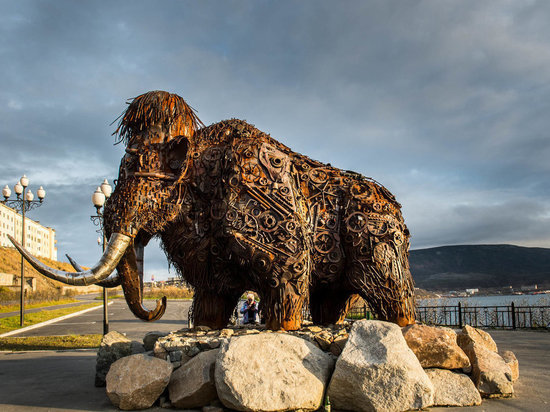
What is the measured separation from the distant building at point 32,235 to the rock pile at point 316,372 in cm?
6257

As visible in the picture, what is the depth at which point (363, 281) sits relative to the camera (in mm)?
5691

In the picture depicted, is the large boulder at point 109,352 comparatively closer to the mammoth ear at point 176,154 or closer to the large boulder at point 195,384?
the large boulder at point 195,384

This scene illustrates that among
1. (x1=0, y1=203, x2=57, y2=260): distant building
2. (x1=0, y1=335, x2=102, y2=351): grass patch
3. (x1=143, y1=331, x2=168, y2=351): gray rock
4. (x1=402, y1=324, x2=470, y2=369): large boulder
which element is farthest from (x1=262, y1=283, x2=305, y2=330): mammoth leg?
(x1=0, y1=203, x2=57, y2=260): distant building

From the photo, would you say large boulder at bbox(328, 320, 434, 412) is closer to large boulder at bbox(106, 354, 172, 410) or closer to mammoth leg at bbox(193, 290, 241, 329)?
large boulder at bbox(106, 354, 172, 410)

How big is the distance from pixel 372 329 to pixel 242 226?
184cm

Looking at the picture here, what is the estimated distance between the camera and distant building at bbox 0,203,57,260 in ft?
202

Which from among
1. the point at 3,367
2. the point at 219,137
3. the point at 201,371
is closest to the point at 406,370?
the point at 201,371

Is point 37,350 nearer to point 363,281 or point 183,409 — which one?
point 183,409

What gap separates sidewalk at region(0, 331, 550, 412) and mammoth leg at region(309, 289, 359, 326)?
7.49 ft

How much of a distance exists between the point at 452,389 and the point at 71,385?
486 centimetres

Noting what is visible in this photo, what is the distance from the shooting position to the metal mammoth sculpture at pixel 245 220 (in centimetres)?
532

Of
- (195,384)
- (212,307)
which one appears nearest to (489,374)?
(195,384)

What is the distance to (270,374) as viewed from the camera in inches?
172

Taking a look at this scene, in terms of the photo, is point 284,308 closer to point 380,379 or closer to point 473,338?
point 380,379
